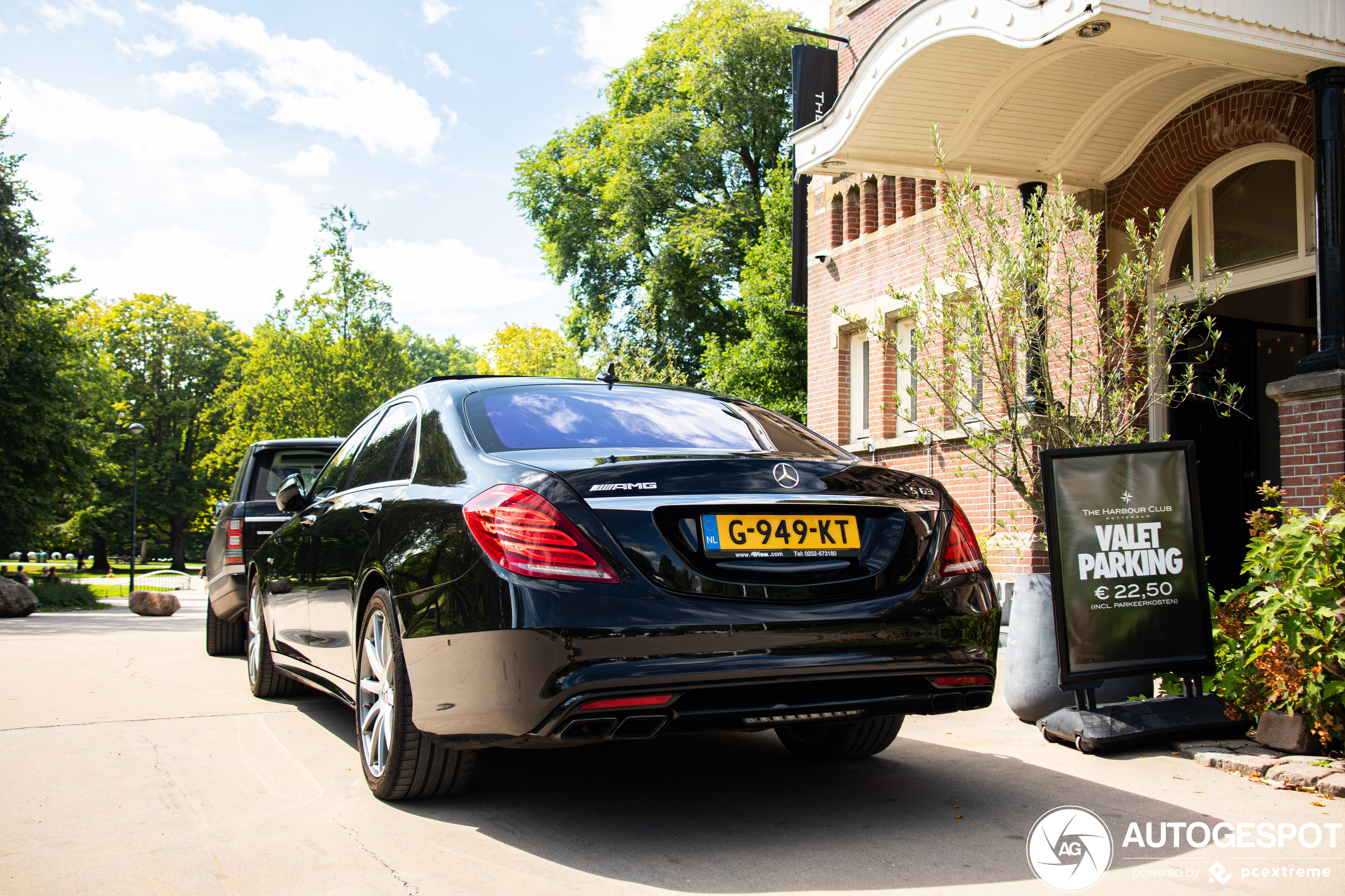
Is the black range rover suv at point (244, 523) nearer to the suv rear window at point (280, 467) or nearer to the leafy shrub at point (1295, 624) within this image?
the suv rear window at point (280, 467)

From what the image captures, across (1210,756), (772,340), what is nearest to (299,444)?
(1210,756)

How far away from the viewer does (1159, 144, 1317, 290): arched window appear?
854 centimetres

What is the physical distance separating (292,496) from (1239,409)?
851cm

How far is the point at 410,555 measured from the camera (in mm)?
3852

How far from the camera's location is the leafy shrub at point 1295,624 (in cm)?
457

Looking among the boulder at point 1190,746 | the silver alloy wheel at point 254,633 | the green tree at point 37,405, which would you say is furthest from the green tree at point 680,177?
the boulder at point 1190,746

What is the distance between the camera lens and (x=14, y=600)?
18422 mm

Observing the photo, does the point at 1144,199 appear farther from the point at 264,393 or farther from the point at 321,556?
the point at 264,393

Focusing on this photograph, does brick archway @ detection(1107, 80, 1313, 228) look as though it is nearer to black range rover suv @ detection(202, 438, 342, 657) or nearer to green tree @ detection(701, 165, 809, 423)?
black range rover suv @ detection(202, 438, 342, 657)

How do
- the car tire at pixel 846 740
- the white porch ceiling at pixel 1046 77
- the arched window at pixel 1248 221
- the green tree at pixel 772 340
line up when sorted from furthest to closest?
the green tree at pixel 772 340, the arched window at pixel 1248 221, the white porch ceiling at pixel 1046 77, the car tire at pixel 846 740

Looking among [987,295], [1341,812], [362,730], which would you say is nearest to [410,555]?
[362,730]

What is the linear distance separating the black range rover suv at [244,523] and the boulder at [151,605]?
453 inches
